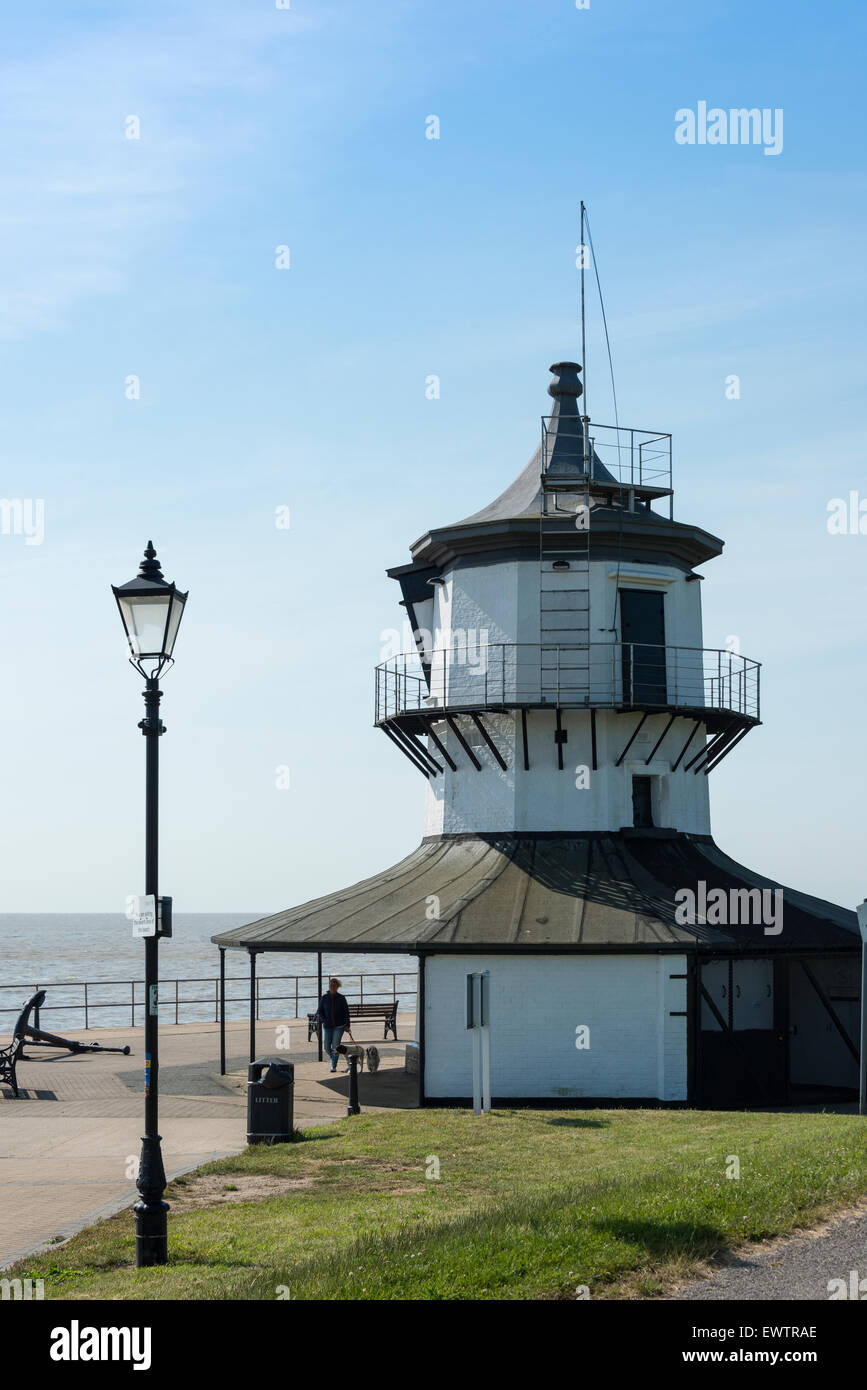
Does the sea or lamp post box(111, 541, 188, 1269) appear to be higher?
lamp post box(111, 541, 188, 1269)

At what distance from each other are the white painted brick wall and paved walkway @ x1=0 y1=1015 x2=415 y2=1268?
1.51 meters

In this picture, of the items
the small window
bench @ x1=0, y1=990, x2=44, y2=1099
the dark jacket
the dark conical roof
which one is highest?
the dark conical roof

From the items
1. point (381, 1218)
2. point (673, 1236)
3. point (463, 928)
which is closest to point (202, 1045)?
point (463, 928)

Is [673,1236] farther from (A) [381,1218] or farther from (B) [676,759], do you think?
(B) [676,759]

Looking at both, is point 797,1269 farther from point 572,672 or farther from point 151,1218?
point 572,672

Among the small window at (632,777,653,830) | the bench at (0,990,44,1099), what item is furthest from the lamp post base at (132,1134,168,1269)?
the small window at (632,777,653,830)

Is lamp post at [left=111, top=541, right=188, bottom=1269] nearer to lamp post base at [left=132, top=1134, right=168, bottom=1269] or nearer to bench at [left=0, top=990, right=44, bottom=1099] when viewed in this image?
lamp post base at [left=132, top=1134, right=168, bottom=1269]

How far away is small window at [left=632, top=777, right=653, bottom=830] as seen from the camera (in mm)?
Answer: 27031

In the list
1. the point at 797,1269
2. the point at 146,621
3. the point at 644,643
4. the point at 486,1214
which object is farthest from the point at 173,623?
the point at 644,643

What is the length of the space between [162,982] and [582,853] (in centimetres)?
2186

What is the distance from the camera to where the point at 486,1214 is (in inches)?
472

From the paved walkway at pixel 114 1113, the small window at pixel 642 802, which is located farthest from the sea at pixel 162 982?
the small window at pixel 642 802

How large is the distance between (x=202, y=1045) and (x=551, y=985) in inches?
426

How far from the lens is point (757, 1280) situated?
31.9 ft
